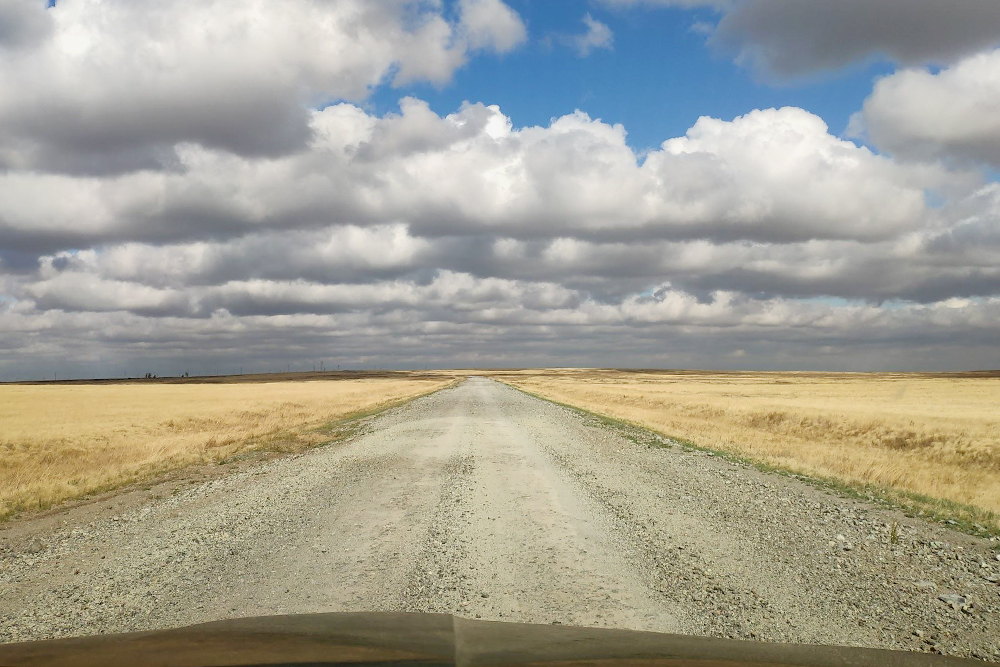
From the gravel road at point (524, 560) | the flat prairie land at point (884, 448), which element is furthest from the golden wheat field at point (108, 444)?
the flat prairie land at point (884, 448)

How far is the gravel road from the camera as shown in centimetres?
568

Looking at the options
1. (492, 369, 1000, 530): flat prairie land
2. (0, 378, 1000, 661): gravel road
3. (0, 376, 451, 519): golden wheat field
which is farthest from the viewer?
(0, 376, 451, 519): golden wheat field

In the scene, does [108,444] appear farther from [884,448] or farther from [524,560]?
[884,448]

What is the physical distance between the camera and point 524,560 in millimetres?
7398

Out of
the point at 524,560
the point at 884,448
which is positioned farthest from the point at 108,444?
the point at 884,448

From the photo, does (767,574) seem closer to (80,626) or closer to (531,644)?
(531,644)

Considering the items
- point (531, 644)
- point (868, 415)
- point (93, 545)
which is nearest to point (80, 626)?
point (93, 545)

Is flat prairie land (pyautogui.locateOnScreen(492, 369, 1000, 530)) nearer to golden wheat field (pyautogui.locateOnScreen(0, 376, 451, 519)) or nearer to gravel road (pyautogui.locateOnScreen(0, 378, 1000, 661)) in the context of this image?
gravel road (pyautogui.locateOnScreen(0, 378, 1000, 661))

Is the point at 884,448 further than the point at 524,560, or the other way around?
the point at 884,448

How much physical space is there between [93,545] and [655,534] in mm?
7817

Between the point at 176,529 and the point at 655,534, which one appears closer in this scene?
the point at 655,534

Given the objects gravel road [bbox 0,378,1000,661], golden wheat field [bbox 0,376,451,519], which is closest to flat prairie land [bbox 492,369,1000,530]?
gravel road [bbox 0,378,1000,661]

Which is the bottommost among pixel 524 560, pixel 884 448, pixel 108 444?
pixel 884 448

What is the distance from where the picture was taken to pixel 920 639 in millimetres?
5242
